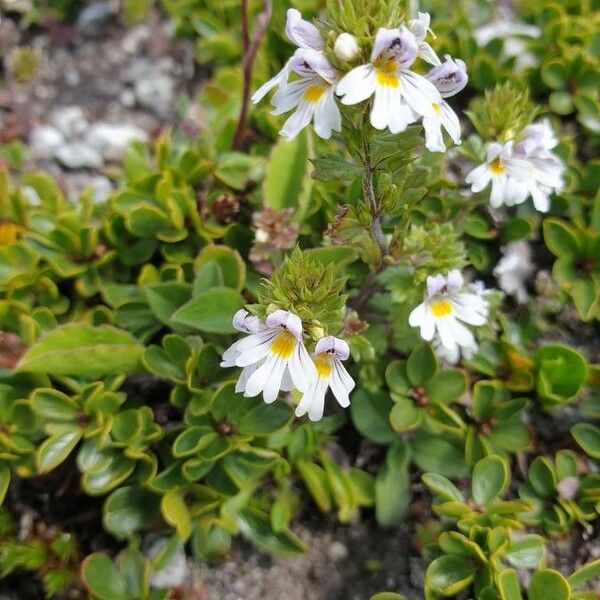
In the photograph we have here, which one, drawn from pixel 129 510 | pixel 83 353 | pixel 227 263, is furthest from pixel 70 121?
pixel 129 510

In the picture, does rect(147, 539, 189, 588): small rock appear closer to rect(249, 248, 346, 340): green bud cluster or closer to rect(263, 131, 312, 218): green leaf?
rect(249, 248, 346, 340): green bud cluster

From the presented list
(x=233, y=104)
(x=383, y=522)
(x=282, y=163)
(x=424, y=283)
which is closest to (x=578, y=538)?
(x=383, y=522)

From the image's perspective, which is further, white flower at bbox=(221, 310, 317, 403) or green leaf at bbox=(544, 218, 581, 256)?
green leaf at bbox=(544, 218, 581, 256)

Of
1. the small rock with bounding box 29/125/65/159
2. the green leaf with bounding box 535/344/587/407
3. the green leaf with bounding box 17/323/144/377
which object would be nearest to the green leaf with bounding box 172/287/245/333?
the green leaf with bounding box 17/323/144/377

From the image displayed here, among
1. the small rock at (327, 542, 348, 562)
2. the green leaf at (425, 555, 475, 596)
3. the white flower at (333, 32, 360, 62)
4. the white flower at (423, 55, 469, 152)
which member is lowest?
the small rock at (327, 542, 348, 562)

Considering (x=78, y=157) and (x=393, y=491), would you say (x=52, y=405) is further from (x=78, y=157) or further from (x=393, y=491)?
(x=78, y=157)

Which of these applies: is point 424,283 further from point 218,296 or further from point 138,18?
point 138,18

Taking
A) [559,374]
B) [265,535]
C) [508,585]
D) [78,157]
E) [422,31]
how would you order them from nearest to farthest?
[422,31] → [508,585] → [265,535] → [559,374] → [78,157]

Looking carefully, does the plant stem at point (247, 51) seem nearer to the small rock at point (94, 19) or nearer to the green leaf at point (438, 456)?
the green leaf at point (438, 456)
